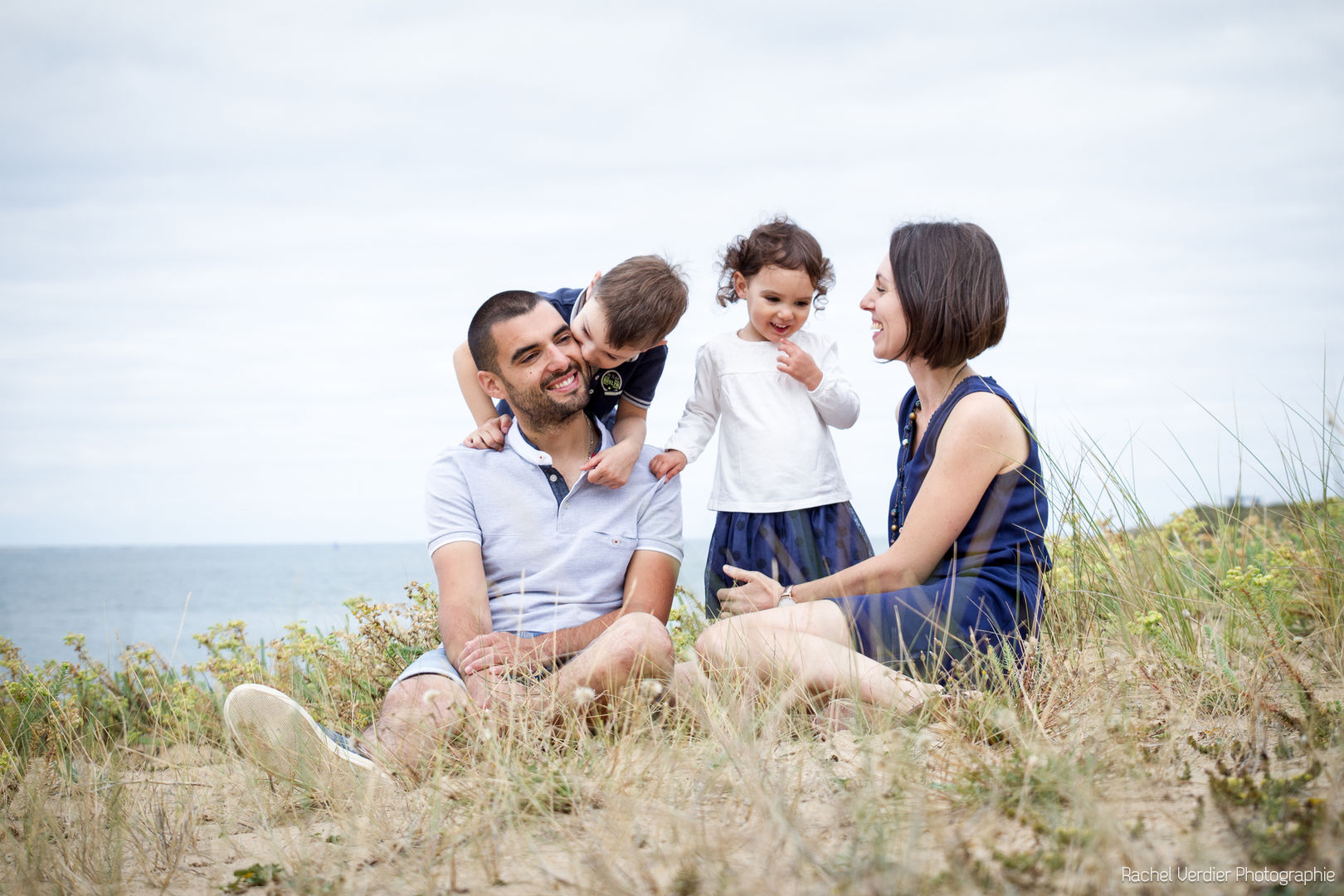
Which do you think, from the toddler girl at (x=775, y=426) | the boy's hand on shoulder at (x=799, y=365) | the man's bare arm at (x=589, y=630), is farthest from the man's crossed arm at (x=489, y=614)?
the boy's hand on shoulder at (x=799, y=365)

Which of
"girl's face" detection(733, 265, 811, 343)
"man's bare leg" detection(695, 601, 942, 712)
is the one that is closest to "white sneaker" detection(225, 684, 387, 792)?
"man's bare leg" detection(695, 601, 942, 712)

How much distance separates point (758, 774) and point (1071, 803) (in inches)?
27.5

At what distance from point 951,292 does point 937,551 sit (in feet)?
2.98

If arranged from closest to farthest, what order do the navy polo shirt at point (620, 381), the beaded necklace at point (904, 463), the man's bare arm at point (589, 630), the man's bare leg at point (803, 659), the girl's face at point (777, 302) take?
the man's bare leg at point (803, 659) < the man's bare arm at point (589, 630) < the beaded necklace at point (904, 463) < the navy polo shirt at point (620, 381) < the girl's face at point (777, 302)

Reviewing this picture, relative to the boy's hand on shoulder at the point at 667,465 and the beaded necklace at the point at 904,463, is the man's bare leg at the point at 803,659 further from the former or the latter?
the boy's hand on shoulder at the point at 667,465

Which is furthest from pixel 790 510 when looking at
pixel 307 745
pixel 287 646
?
Result: pixel 287 646

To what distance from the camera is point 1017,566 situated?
2.89 m

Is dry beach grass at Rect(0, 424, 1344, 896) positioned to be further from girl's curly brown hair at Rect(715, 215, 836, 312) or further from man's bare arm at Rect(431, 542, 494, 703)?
girl's curly brown hair at Rect(715, 215, 836, 312)

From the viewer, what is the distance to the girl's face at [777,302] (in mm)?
4094

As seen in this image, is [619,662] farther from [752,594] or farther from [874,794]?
[874,794]

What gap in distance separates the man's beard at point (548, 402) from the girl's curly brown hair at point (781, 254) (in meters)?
1.18

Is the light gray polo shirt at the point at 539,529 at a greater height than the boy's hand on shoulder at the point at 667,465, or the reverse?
the boy's hand on shoulder at the point at 667,465

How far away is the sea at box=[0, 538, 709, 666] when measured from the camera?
4660 millimetres

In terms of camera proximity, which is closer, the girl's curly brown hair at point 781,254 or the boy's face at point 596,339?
the boy's face at point 596,339
